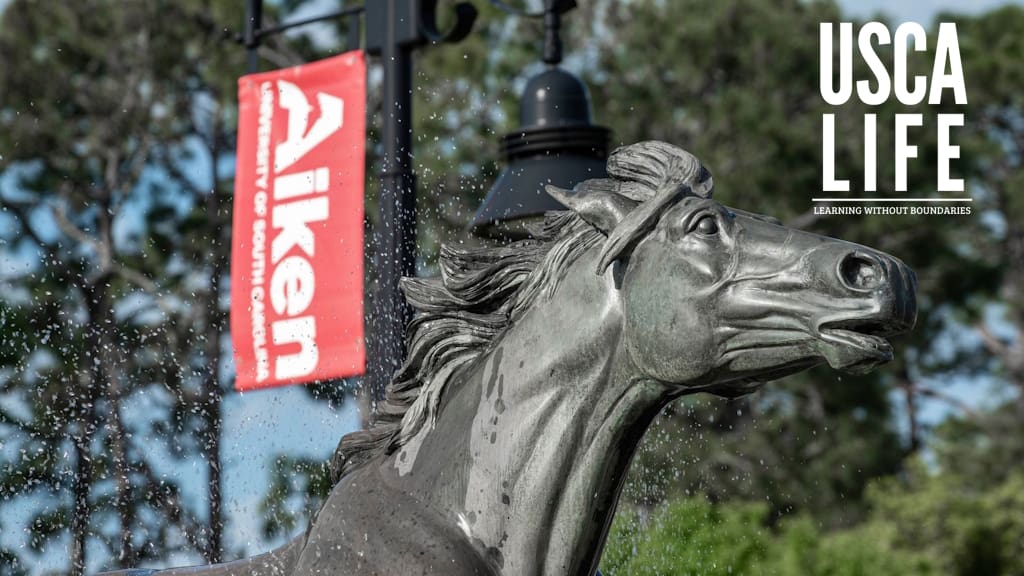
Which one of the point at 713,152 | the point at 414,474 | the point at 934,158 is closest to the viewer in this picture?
the point at 414,474

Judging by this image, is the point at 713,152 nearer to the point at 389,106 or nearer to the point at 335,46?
the point at 335,46

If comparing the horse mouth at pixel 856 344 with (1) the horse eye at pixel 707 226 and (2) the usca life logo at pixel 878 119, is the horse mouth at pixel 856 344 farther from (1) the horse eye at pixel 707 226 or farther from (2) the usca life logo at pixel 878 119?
(2) the usca life logo at pixel 878 119

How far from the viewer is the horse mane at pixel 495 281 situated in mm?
Result: 2971

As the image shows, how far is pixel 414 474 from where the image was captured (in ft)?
9.80

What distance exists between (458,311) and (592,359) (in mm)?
384

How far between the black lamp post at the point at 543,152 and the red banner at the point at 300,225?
→ 2.26 ft

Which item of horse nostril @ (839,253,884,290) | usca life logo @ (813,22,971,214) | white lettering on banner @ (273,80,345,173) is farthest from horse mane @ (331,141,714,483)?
usca life logo @ (813,22,971,214)

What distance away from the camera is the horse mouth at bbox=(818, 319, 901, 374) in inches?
105

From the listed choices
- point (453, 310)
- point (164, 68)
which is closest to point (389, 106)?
point (453, 310)

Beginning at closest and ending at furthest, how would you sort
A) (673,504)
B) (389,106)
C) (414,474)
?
(414,474) < (389,106) < (673,504)

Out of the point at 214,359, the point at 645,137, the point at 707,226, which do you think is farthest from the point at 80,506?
the point at 645,137

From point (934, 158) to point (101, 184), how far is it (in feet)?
40.9

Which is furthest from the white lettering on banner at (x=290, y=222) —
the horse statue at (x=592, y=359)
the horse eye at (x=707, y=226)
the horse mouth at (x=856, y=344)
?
the horse mouth at (x=856, y=344)

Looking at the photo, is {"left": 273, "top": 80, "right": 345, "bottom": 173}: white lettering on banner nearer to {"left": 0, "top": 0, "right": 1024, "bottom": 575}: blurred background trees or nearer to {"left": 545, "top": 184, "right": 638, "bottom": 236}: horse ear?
{"left": 545, "top": 184, "right": 638, "bottom": 236}: horse ear
